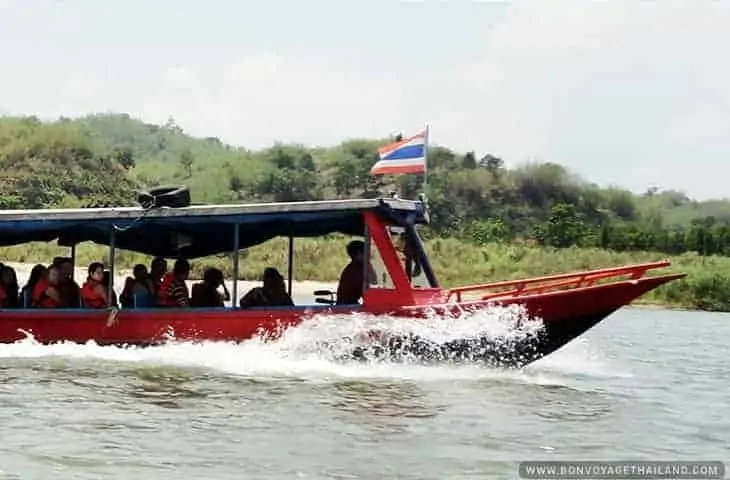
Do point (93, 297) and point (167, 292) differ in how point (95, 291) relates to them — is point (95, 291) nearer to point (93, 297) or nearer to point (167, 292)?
point (93, 297)

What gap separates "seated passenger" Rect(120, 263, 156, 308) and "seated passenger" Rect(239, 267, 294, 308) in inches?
47.8

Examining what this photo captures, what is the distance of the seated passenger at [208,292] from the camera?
14891mm

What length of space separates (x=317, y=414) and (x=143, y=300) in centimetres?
415

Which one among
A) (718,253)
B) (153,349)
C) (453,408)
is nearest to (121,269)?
(153,349)

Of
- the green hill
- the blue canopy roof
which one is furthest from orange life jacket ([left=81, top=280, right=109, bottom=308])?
the green hill

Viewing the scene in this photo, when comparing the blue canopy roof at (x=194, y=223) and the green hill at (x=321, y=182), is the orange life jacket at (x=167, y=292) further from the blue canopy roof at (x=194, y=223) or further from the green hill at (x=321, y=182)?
the green hill at (x=321, y=182)

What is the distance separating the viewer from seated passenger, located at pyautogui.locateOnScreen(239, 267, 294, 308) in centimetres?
1442

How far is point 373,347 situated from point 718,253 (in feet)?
95.3

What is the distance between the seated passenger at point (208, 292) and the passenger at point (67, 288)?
1350 millimetres

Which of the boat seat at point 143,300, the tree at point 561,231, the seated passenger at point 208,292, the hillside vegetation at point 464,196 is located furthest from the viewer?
the tree at point 561,231

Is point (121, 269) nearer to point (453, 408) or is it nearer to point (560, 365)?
point (560, 365)

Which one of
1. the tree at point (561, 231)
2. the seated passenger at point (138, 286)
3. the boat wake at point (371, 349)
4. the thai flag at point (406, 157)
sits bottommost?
the boat wake at point (371, 349)

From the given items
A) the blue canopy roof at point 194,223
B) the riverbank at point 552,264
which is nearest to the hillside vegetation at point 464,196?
the riverbank at point 552,264

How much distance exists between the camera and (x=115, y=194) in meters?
54.2
